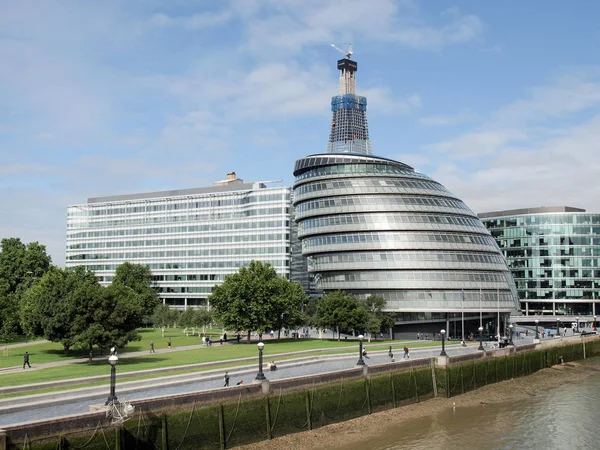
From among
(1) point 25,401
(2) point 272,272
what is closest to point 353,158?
(2) point 272,272

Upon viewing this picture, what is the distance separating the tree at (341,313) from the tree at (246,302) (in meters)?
6.93

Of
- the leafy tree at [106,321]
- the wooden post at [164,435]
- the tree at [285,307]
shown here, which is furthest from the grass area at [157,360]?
the wooden post at [164,435]

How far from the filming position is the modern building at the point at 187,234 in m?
140

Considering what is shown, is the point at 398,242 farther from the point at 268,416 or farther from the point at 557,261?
the point at 557,261

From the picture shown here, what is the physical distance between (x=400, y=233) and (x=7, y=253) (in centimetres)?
6827

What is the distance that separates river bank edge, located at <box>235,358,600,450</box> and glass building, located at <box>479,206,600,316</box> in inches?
3474

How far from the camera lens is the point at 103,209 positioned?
552 ft

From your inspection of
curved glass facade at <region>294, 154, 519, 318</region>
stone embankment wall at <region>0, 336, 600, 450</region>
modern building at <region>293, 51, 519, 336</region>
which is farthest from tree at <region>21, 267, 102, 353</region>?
modern building at <region>293, 51, 519, 336</region>

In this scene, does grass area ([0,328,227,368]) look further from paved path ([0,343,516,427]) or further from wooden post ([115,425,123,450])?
wooden post ([115,425,123,450])

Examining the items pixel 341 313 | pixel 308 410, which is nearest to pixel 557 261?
pixel 341 313

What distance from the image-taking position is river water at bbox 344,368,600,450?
127 ft

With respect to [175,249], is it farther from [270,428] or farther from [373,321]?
[270,428]

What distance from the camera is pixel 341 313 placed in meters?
80.9

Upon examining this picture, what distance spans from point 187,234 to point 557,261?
9524 cm
